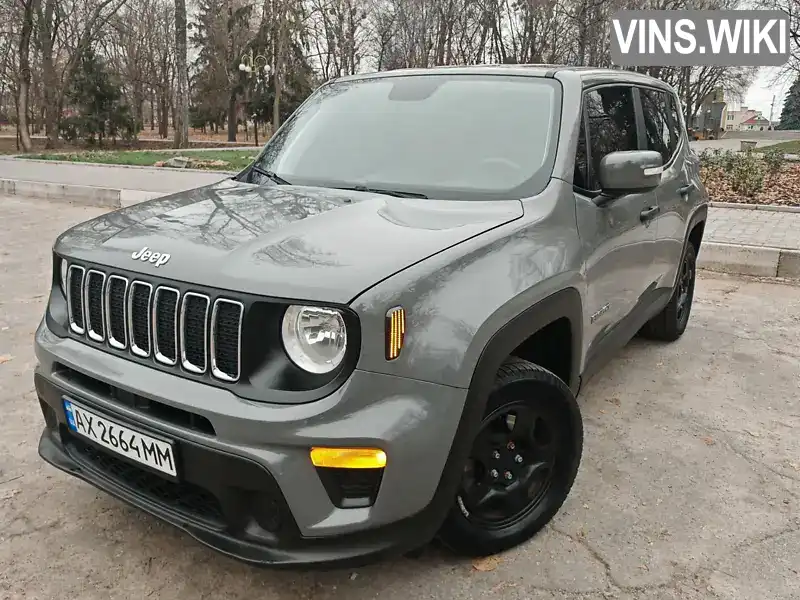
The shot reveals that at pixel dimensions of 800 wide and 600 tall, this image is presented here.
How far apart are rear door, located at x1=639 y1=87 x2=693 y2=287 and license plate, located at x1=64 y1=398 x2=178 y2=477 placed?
109 inches

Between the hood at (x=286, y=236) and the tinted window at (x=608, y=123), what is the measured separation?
0.69 meters

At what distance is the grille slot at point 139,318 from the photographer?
2123 mm

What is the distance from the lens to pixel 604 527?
2732 mm

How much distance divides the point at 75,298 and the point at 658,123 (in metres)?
3.28

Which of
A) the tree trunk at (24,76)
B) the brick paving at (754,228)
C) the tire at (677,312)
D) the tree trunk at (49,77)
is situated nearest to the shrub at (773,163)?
the brick paving at (754,228)

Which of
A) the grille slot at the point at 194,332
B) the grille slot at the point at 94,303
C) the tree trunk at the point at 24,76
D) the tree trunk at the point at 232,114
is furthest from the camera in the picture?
the tree trunk at the point at 232,114

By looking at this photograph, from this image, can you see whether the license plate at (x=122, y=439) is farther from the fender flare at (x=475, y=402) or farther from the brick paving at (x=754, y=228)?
the brick paving at (x=754, y=228)

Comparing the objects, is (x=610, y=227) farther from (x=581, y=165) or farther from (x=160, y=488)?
(x=160, y=488)

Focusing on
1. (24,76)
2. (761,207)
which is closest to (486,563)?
(761,207)

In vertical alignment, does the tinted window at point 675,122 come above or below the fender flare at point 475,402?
above

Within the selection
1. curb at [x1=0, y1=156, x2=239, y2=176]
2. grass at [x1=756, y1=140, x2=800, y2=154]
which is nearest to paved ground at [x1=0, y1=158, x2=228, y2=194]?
curb at [x1=0, y1=156, x2=239, y2=176]

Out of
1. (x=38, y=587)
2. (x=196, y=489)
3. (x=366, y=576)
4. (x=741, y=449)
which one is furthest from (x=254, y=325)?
(x=741, y=449)

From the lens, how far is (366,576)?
242cm

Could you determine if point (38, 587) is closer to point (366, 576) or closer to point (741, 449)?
point (366, 576)
